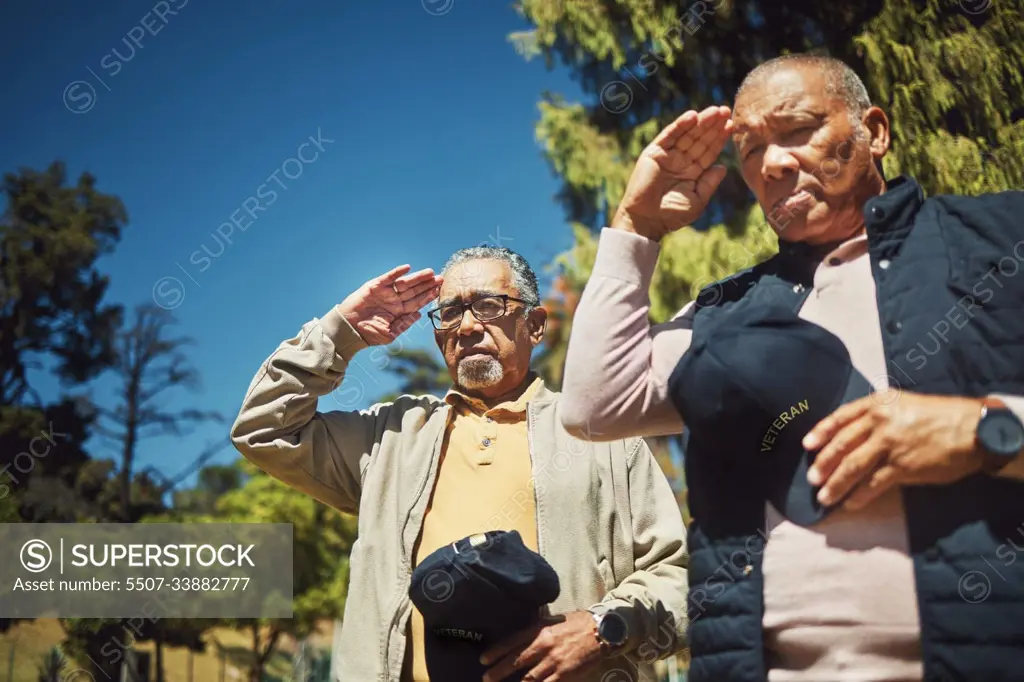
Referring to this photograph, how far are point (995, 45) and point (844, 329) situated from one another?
6.94 metres

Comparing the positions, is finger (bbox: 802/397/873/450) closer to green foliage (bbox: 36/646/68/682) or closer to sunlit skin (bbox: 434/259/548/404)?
sunlit skin (bbox: 434/259/548/404)

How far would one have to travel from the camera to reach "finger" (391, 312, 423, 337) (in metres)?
3.27

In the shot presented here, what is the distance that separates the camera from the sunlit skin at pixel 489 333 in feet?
10.7

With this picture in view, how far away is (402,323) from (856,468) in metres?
2.07

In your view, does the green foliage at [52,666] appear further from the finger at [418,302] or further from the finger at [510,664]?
the finger at [510,664]

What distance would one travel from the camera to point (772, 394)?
1523 mm

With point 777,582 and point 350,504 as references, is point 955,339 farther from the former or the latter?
point 350,504

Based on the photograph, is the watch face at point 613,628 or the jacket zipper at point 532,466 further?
the jacket zipper at point 532,466

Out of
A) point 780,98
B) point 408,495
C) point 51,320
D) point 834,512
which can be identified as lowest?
point 834,512

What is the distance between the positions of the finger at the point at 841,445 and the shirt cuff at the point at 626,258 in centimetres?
47

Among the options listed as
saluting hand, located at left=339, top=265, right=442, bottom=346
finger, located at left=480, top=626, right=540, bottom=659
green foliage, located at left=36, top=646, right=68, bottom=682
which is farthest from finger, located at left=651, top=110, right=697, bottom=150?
green foliage, located at left=36, top=646, right=68, bottom=682

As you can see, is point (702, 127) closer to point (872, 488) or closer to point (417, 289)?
point (872, 488)

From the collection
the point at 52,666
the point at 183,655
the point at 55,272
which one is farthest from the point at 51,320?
the point at 183,655

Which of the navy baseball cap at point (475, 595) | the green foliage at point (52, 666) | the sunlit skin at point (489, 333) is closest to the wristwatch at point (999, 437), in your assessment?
the navy baseball cap at point (475, 595)
